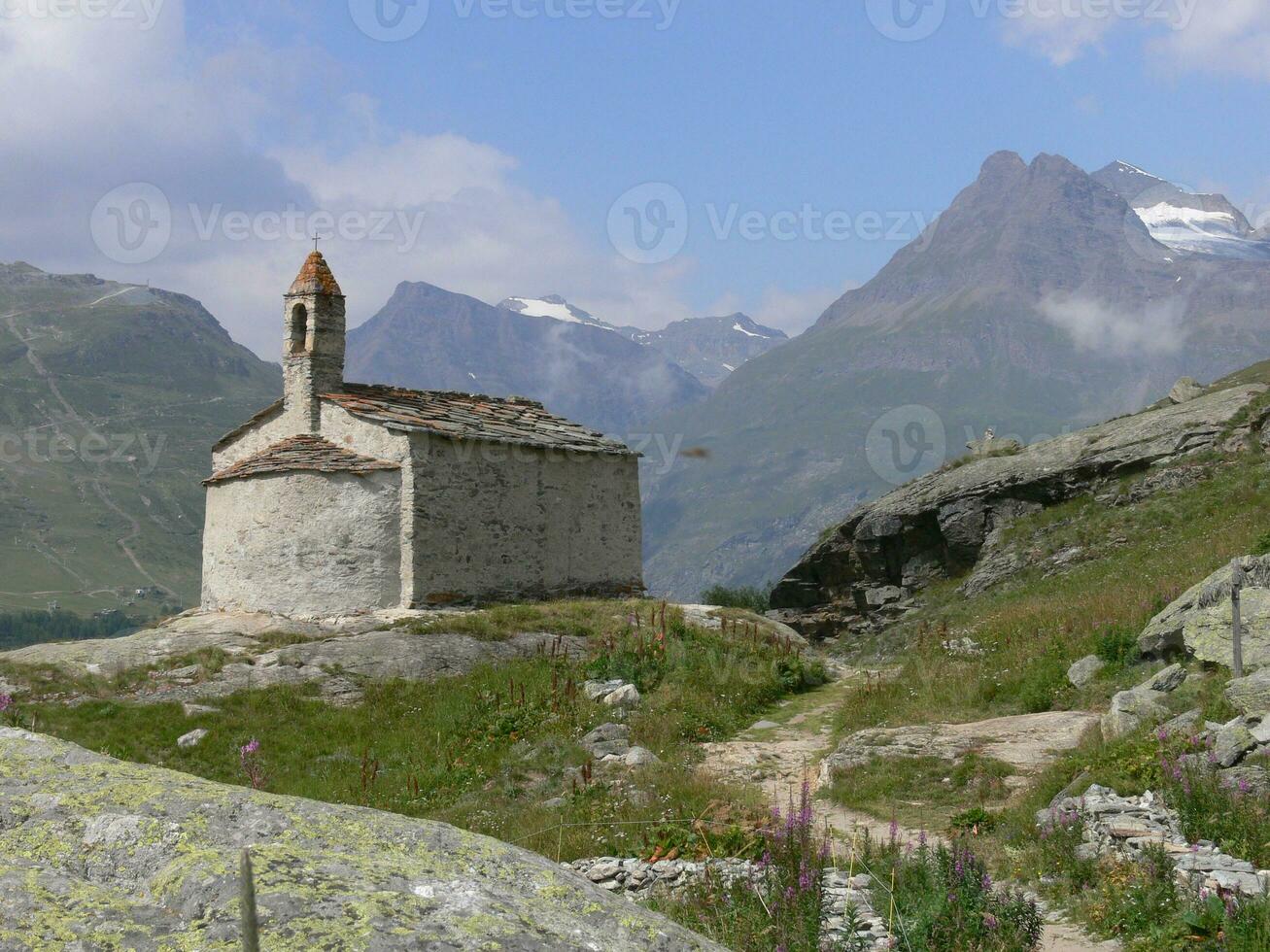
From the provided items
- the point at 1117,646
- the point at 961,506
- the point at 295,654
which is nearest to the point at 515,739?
the point at 295,654

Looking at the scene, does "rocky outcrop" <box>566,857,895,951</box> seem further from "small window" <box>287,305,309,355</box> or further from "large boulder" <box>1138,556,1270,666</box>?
"small window" <box>287,305,309,355</box>

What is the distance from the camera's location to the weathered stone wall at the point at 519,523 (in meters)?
25.9

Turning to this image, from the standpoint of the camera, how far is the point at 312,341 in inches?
1105

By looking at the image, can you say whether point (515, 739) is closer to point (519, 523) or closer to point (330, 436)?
point (519, 523)

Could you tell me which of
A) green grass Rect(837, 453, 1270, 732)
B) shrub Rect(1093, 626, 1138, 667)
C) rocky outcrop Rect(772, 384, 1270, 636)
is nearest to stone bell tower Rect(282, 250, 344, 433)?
green grass Rect(837, 453, 1270, 732)

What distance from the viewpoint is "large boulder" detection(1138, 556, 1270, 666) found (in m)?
12.0

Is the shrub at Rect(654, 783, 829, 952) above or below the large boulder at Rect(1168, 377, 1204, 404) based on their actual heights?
below

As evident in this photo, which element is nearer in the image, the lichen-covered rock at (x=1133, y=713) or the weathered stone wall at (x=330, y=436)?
the lichen-covered rock at (x=1133, y=713)

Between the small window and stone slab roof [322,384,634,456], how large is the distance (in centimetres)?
166

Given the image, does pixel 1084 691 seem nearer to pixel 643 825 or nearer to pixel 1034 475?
pixel 643 825

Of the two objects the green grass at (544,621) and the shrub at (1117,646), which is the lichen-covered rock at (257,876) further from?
the green grass at (544,621)

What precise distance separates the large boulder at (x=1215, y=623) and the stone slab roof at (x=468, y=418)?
16599 millimetres

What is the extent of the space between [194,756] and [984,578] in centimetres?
2262

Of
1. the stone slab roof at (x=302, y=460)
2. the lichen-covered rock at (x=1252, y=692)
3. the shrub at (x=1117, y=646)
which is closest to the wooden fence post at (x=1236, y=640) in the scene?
the lichen-covered rock at (x=1252, y=692)
